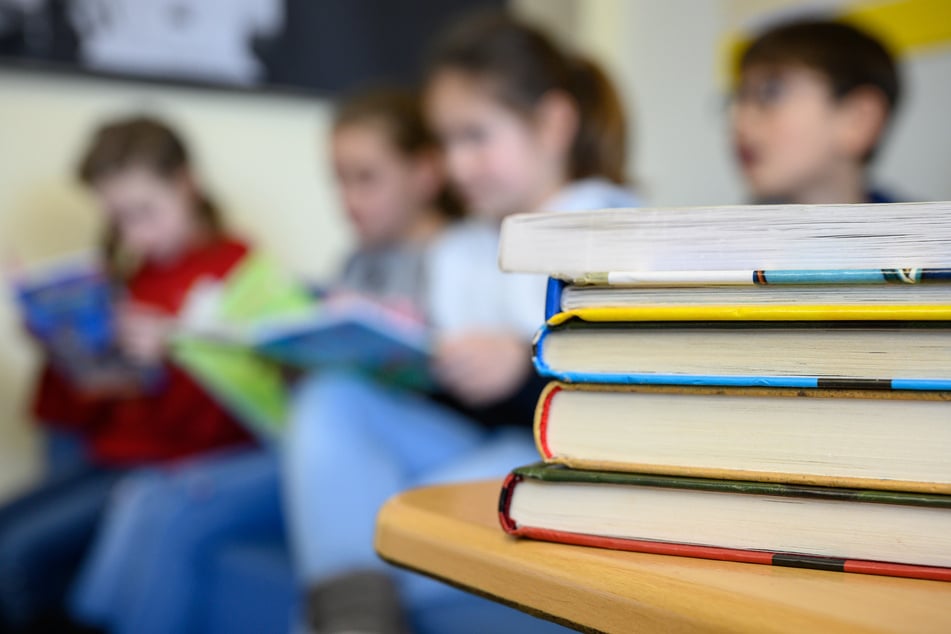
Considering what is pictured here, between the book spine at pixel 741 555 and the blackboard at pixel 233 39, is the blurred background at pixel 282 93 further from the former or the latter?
the book spine at pixel 741 555

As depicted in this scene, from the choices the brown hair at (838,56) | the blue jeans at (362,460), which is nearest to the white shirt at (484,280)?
the blue jeans at (362,460)

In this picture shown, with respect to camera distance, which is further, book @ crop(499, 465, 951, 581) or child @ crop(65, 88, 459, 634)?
child @ crop(65, 88, 459, 634)

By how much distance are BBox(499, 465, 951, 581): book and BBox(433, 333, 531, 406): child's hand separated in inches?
24.0

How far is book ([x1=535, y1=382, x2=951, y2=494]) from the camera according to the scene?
0.90 ft

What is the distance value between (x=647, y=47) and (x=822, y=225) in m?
1.52

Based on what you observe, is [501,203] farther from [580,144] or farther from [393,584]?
[393,584]

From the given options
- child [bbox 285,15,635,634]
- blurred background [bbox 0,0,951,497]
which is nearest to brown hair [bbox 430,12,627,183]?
child [bbox 285,15,635,634]

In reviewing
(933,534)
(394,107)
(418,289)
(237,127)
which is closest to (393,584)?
(933,534)

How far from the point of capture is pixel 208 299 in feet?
3.99

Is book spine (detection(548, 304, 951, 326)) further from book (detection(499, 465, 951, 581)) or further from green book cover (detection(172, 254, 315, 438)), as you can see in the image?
green book cover (detection(172, 254, 315, 438))

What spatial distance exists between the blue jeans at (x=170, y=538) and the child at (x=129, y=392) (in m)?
0.08

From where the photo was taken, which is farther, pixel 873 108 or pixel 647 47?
pixel 647 47

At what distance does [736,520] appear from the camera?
29 centimetres

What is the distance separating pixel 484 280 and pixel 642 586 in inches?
36.8
